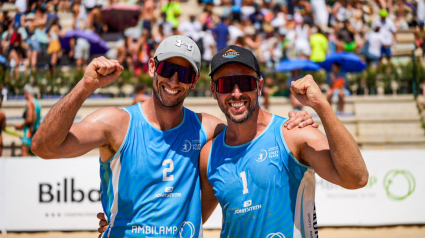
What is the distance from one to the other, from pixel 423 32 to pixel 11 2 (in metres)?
14.3

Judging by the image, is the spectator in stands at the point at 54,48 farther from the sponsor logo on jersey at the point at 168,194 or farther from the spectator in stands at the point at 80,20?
the sponsor logo on jersey at the point at 168,194

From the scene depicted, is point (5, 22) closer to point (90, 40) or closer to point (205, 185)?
point (90, 40)

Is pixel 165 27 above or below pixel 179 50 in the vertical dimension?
above

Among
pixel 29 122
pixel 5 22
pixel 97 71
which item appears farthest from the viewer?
pixel 5 22

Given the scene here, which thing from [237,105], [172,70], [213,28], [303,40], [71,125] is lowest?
[71,125]

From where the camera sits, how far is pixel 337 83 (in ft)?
38.1

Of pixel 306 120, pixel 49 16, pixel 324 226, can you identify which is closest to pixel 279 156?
pixel 306 120

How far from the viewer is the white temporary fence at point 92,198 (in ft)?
26.6

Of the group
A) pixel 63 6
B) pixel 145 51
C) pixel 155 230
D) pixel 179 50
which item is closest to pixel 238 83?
pixel 179 50

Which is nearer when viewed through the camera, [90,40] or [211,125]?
[211,125]

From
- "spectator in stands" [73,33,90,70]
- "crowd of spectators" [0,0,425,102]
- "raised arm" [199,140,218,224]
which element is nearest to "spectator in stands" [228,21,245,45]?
"crowd of spectators" [0,0,425,102]

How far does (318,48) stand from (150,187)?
10442mm

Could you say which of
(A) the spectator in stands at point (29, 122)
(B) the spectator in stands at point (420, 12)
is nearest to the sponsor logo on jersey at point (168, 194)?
(A) the spectator in stands at point (29, 122)

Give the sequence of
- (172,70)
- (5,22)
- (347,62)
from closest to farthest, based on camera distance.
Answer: (172,70)
(347,62)
(5,22)
